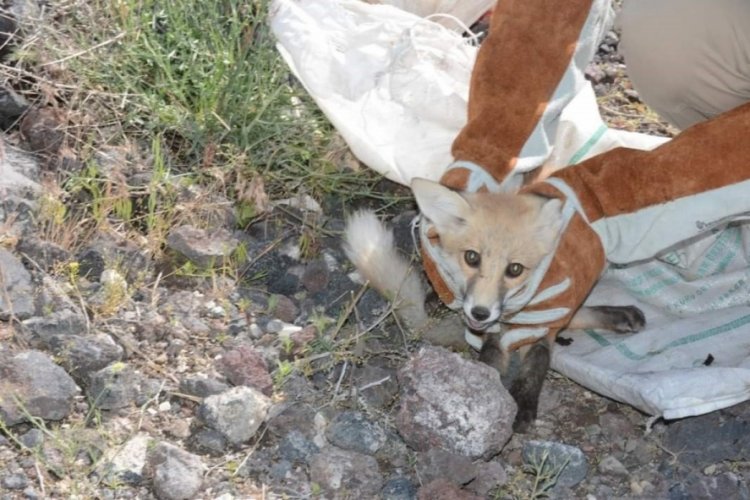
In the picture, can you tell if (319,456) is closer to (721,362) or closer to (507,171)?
(507,171)

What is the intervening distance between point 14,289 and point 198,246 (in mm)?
480

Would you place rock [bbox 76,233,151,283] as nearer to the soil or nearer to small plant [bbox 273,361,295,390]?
the soil

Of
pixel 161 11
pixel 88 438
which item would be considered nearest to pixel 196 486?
pixel 88 438

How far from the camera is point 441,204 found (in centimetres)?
265

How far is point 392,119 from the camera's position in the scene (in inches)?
134

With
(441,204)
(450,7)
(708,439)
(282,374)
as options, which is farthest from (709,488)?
(450,7)

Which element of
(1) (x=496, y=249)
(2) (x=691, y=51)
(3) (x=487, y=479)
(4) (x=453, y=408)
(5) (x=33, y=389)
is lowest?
(3) (x=487, y=479)

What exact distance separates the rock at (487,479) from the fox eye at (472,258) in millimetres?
438

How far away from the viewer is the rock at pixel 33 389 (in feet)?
7.80

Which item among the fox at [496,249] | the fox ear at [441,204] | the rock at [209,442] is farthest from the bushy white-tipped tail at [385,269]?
the rock at [209,442]

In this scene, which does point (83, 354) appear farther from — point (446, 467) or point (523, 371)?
point (523, 371)

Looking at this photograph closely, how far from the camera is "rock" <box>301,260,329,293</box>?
3039 millimetres

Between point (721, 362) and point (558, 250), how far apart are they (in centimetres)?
57

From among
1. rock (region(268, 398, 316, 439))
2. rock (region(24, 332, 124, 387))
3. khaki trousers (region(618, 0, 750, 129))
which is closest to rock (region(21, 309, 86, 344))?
rock (region(24, 332, 124, 387))
